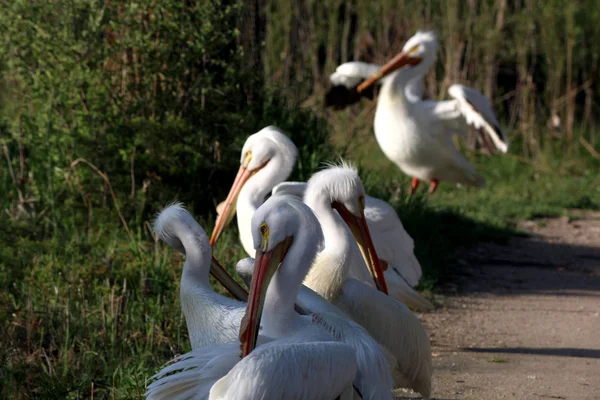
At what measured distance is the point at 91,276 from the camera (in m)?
5.45

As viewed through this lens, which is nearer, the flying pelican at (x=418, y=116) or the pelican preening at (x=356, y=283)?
the pelican preening at (x=356, y=283)

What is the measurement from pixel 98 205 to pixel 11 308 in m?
1.80

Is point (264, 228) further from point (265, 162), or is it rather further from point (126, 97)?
point (126, 97)

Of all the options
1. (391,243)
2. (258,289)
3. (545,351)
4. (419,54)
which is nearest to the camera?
(258,289)

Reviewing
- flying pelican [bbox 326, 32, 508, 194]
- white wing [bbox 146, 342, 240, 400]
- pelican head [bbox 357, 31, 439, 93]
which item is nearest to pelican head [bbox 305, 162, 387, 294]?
white wing [bbox 146, 342, 240, 400]

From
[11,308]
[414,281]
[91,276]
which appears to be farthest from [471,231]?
[11,308]

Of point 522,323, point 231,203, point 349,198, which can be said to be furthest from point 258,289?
point 522,323

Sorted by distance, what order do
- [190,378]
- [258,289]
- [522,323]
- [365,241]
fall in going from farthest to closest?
1. [522,323]
2. [365,241]
3. [258,289]
4. [190,378]

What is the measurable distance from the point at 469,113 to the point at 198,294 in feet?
16.6

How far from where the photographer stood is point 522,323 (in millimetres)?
5648

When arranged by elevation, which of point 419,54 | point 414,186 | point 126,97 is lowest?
point 414,186

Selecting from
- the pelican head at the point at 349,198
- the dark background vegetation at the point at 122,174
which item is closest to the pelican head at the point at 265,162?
the dark background vegetation at the point at 122,174

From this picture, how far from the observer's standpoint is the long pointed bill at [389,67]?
29.2 feet

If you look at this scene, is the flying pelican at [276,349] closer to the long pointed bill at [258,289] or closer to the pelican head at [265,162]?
the long pointed bill at [258,289]
